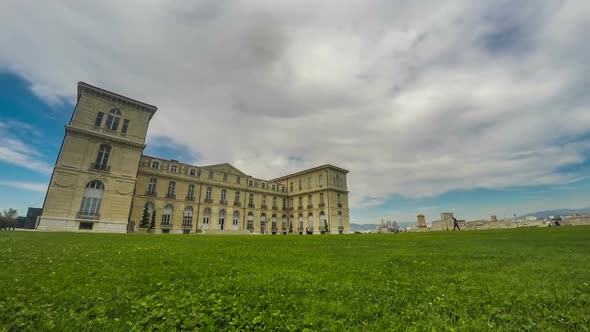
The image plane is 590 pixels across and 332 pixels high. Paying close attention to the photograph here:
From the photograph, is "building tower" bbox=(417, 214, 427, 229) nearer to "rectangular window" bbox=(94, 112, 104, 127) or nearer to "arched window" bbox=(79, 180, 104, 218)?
"arched window" bbox=(79, 180, 104, 218)

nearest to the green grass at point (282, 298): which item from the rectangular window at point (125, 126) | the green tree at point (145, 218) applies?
the rectangular window at point (125, 126)

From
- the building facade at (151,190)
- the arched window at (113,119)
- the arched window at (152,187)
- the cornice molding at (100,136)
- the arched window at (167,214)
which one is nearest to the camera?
the building facade at (151,190)

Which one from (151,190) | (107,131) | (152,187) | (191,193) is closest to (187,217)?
(191,193)

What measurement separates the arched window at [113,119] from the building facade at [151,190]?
94mm

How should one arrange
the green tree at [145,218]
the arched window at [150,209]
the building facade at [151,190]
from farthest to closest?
the arched window at [150,209] < the green tree at [145,218] < the building facade at [151,190]

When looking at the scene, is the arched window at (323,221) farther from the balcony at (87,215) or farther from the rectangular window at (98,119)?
the rectangular window at (98,119)

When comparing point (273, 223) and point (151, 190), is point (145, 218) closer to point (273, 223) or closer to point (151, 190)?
point (151, 190)

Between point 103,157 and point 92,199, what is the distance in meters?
5.30

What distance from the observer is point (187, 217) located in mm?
43250

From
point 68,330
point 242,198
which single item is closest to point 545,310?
point 68,330

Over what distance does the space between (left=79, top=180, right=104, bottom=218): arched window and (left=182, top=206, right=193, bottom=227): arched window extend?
1488cm

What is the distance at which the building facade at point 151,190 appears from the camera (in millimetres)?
27969

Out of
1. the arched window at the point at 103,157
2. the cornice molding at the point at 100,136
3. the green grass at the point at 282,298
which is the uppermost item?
the cornice molding at the point at 100,136

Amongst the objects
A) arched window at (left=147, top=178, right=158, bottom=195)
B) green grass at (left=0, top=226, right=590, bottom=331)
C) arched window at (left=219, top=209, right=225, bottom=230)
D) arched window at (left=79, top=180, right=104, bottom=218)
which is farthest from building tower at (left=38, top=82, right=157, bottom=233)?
green grass at (left=0, top=226, right=590, bottom=331)
